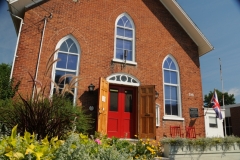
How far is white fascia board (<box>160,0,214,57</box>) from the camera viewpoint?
35.3ft

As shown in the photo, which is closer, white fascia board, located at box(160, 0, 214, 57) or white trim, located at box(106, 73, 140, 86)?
white trim, located at box(106, 73, 140, 86)

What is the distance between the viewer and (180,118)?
9.66m

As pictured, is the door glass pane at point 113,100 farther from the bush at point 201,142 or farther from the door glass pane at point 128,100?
the bush at point 201,142

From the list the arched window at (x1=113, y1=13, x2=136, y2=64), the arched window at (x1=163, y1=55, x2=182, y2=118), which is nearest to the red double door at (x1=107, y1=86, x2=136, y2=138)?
the arched window at (x1=113, y1=13, x2=136, y2=64)

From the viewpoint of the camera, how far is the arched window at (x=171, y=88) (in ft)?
32.2

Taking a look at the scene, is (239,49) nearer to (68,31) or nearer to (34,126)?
(68,31)

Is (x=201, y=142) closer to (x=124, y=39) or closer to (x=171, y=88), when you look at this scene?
(x=171, y=88)

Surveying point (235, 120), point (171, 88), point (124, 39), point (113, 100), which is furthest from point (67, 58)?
point (235, 120)

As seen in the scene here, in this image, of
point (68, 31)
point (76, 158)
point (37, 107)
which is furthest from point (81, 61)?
point (76, 158)

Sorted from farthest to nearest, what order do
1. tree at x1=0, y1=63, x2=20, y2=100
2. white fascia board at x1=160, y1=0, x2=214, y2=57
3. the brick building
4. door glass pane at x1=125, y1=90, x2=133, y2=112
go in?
white fascia board at x1=160, y1=0, x2=214, y2=57 < door glass pane at x1=125, y1=90, x2=133, y2=112 < the brick building < tree at x1=0, y1=63, x2=20, y2=100

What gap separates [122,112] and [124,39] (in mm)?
3633

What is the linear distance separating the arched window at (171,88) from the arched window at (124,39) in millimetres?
1948

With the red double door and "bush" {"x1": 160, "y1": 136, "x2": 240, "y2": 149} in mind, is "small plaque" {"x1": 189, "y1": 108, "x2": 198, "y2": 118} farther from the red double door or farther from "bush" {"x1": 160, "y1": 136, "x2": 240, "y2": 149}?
the red double door

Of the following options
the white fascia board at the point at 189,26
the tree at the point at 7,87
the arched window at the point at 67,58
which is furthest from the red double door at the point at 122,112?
the white fascia board at the point at 189,26
